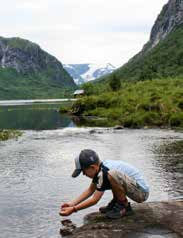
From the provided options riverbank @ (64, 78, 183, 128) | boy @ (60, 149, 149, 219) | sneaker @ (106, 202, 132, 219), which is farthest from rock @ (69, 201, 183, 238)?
riverbank @ (64, 78, 183, 128)

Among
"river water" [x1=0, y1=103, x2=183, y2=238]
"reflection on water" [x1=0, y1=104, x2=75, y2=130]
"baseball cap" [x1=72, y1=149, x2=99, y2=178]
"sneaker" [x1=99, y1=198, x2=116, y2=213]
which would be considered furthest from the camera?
"reflection on water" [x1=0, y1=104, x2=75, y2=130]

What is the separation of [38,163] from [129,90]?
74798 millimetres

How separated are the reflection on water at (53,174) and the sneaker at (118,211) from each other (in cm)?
235

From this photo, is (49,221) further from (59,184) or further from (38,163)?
(38,163)

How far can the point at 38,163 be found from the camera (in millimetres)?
33812

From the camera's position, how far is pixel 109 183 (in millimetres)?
13945

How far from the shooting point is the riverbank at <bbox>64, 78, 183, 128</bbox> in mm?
73062

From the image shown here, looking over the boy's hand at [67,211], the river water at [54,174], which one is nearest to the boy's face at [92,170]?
the boy's hand at [67,211]

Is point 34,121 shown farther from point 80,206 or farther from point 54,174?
point 80,206

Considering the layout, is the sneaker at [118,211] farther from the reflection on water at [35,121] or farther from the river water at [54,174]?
the reflection on water at [35,121]

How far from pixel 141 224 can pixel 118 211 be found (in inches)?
38.3

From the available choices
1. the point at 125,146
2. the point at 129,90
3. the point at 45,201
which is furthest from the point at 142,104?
the point at 45,201

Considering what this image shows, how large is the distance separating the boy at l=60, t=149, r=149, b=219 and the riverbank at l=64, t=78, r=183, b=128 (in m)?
55.1

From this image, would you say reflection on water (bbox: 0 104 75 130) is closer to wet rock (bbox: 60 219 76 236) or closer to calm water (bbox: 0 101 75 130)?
calm water (bbox: 0 101 75 130)
